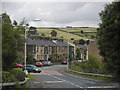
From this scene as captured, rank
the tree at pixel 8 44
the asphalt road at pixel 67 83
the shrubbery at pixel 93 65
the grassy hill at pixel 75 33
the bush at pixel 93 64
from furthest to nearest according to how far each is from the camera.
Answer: the grassy hill at pixel 75 33
the bush at pixel 93 64
the shrubbery at pixel 93 65
the asphalt road at pixel 67 83
the tree at pixel 8 44

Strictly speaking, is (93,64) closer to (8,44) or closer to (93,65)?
(93,65)

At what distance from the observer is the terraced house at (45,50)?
6972 centimetres

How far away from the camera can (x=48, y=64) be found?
6119cm

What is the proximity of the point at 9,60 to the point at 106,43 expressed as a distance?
6.41m

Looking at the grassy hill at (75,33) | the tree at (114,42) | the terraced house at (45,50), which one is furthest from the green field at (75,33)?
the tree at (114,42)

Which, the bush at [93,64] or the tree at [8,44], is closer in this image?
the tree at [8,44]

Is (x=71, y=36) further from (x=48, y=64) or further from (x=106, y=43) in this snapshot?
(x=106, y=43)

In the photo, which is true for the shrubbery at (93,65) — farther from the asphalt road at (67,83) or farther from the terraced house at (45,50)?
→ the terraced house at (45,50)

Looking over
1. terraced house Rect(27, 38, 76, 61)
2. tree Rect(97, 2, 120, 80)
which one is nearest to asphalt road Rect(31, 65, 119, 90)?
tree Rect(97, 2, 120, 80)

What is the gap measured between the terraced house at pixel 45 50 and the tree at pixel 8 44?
53.7 meters

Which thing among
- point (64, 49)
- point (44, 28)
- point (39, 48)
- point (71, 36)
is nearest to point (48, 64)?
point (39, 48)

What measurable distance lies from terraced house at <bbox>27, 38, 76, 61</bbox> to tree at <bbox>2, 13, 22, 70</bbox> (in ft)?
176

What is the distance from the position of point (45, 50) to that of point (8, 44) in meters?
62.3

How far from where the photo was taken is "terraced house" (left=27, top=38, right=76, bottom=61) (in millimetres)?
69725
